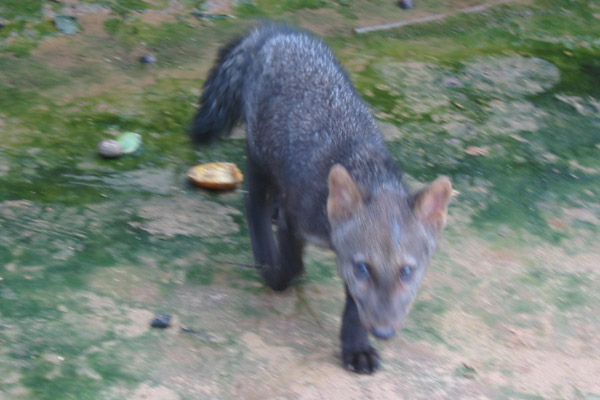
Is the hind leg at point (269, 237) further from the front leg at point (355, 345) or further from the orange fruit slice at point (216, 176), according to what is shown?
the front leg at point (355, 345)

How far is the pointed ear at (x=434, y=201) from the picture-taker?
13.0 feet

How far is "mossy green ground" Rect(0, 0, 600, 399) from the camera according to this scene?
4062mm

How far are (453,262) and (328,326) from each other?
1.04m

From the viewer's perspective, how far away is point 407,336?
447 cm

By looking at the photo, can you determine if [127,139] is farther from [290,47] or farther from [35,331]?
[35,331]

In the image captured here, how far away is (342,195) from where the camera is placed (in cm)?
396

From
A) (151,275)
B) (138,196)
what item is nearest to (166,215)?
(138,196)

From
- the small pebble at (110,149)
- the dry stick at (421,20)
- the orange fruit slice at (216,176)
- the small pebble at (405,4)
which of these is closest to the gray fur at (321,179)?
the orange fruit slice at (216,176)

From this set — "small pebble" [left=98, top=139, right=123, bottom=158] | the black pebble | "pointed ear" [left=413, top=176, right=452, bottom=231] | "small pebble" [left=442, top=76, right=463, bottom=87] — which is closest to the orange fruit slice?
"small pebble" [left=98, top=139, right=123, bottom=158]

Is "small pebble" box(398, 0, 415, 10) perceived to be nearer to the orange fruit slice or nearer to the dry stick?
the dry stick

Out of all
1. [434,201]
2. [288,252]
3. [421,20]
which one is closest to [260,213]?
Answer: [288,252]

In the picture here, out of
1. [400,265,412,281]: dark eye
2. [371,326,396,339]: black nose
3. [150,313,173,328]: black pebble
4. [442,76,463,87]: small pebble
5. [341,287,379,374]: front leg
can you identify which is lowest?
[150,313,173,328]: black pebble

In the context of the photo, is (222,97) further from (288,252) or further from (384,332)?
(384,332)

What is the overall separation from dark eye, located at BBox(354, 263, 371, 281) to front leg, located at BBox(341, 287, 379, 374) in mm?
387
